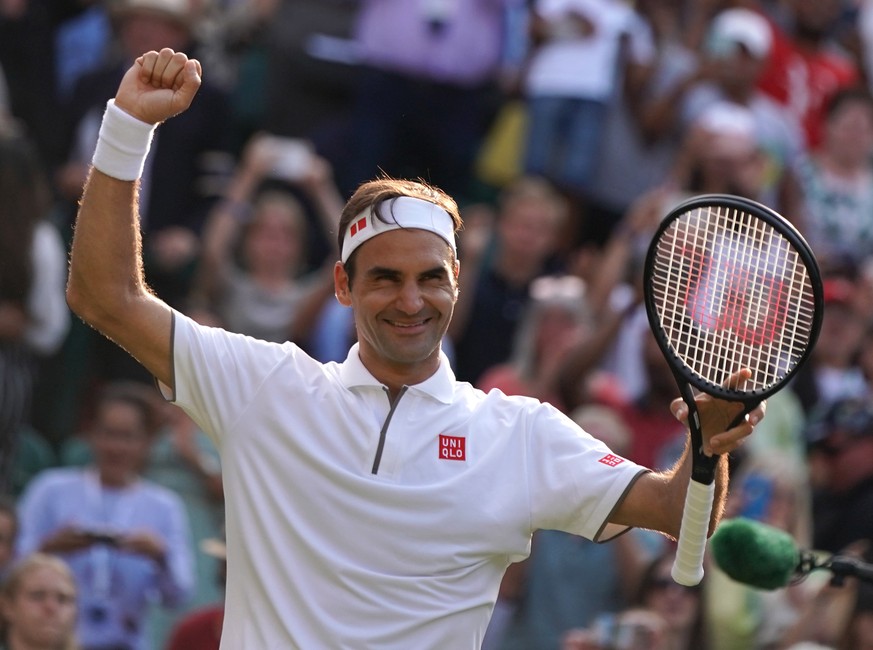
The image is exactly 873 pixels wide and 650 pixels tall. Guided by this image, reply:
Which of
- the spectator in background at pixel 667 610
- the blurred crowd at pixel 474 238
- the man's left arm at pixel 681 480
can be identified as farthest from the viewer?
the blurred crowd at pixel 474 238

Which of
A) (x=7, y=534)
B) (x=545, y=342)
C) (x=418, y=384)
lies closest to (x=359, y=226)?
(x=418, y=384)

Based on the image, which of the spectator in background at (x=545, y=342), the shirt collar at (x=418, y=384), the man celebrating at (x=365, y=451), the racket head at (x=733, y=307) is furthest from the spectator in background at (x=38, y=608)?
the racket head at (x=733, y=307)

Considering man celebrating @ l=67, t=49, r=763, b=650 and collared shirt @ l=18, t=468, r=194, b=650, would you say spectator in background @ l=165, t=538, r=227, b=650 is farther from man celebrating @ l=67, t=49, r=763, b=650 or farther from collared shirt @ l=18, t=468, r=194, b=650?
man celebrating @ l=67, t=49, r=763, b=650

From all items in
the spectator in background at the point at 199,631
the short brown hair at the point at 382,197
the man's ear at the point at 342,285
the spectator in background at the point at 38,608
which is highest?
the short brown hair at the point at 382,197

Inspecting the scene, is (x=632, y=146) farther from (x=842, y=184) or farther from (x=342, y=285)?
(x=342, y=285)

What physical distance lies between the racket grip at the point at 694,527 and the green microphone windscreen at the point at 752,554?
0.58 meters

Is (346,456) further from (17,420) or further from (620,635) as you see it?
(17,420)

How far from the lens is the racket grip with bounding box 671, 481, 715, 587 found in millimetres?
4289

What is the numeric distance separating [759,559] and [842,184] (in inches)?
263

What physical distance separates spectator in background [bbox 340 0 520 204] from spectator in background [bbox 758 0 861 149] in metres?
2.03

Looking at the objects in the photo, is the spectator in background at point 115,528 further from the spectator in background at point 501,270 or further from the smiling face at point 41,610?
the spectator in background at point 501,270

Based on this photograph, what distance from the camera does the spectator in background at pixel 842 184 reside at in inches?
440

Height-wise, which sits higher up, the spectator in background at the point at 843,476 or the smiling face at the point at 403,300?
the smiling face at the point at 403,300

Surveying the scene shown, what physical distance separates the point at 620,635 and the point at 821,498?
5.61ft
